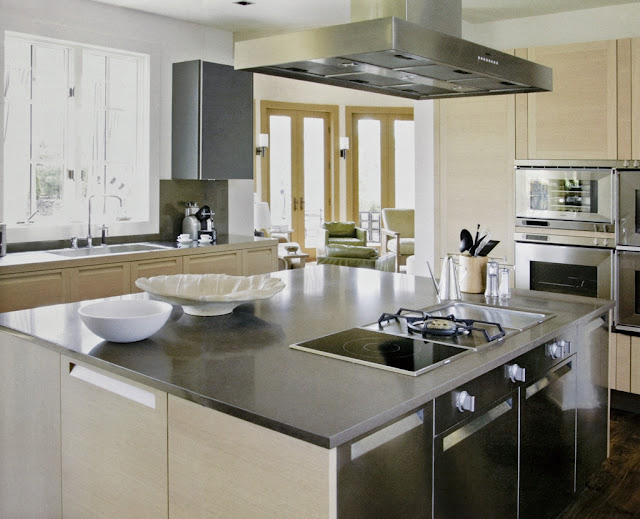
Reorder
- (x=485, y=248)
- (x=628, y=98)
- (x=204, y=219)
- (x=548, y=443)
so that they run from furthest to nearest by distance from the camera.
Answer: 1. (x=204, y=219)
2. (x=628, y=98)
3. (x=485, y=248)
4. (x=548, y=443)

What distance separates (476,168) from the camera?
4.92 metres

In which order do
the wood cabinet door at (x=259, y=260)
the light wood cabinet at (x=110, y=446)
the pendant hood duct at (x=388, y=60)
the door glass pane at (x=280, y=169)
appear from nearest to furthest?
1. the light wood cabinet at (x=110, y=446)
2. the pendant hood duct at (x=388, y=60)
3. the wood cabinet door at (x=259, y=260)
4. the door glass pane at (x=280, y=169)

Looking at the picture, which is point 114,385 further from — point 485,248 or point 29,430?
point 485,248

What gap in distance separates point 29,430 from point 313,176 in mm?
8576

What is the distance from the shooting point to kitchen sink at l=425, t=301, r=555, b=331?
2.54 m

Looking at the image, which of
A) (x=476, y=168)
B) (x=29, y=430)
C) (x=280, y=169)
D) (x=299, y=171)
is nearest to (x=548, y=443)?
(x=29, y=430)

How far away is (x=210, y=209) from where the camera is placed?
229 inches

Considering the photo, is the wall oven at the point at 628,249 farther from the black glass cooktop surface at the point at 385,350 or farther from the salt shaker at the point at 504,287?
the black glass cooktop surface at the point at 385,350

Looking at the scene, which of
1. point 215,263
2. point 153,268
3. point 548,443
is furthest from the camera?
point 215,263

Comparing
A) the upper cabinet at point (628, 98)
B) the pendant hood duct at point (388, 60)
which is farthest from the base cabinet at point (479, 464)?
the upper cabinet at point (628, 98)

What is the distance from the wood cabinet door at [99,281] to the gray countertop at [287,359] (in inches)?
60.8

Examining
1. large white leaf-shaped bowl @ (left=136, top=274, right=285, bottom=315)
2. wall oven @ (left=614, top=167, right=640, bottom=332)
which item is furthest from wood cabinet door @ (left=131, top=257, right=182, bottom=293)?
wall oven @ (left=614, top=167, right=640, bottom=332)

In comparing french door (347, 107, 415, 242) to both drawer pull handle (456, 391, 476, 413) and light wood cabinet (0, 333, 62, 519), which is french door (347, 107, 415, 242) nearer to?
light wood cabinet (0, 333, 62, 519)

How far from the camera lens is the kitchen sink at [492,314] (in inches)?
100
